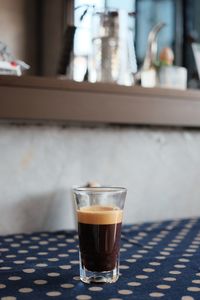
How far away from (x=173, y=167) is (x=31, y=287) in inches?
35.1

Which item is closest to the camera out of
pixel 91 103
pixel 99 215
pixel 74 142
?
pixel 99 215

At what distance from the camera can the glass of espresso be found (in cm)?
75

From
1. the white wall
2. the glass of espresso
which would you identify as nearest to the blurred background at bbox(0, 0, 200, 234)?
the white wall

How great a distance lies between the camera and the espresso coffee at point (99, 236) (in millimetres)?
745

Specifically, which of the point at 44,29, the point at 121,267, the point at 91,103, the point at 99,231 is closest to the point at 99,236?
the point at 99,231

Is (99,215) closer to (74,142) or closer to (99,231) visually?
(99,231)

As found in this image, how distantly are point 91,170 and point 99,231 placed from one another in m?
0.64

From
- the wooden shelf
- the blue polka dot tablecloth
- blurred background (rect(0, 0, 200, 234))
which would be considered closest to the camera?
the blue polka dot tablecloth

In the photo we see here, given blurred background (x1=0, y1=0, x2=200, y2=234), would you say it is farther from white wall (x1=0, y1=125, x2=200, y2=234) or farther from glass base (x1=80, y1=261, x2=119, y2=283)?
glass base (x1=80, y1=261, x2=119, y2=283)

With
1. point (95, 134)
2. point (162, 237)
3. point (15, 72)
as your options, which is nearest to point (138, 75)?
Answer: point (95, 134)

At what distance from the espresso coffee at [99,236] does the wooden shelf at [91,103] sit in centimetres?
48

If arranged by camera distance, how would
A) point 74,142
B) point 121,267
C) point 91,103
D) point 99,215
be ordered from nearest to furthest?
point 99,215 < point 121,267 < point 91,103 < point 74,142

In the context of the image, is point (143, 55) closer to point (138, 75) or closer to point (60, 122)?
point (138, 75)

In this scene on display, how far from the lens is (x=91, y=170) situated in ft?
4.52
